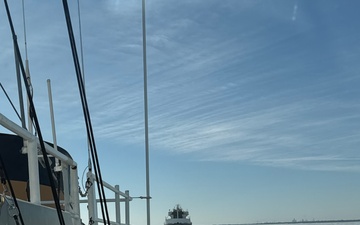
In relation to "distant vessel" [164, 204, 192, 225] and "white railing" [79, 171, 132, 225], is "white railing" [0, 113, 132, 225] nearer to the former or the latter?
"white railing" [79, 171, 132, 225]

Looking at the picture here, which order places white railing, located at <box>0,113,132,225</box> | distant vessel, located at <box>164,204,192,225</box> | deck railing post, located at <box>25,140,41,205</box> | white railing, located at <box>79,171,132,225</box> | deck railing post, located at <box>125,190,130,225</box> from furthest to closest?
distant vessel, located at <box>164,204,192,225</box> < deck railing post, located at <box>125,190,130,225</box> < white railing, located at <box>79,171,132,225</box> < deck railing post, located at <box>25,140,41,205</box> < white railing, located at <box>0,113,132,225</box>

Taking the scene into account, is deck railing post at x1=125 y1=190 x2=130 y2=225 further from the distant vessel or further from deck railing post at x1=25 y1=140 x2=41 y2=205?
the distant vessel

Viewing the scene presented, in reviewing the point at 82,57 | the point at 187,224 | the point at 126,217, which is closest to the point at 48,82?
the point at 82,57

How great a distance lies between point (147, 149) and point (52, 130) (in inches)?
46.0

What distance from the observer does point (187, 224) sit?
64000 millimetres

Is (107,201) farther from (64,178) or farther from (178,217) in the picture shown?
(178,217)

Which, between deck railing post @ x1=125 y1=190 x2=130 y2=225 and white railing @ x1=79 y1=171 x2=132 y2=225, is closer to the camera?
white railing @ x1=79 y1=171 x2=132 y2=225

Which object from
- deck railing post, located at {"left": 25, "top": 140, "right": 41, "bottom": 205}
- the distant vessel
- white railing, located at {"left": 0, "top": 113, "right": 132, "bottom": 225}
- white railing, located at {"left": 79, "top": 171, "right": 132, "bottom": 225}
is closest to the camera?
white railing, located at {"left": 0, "top": 113, "right": 132, "bottom": 225}

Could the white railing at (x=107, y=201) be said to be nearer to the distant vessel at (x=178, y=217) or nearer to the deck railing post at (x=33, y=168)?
the deck railing post at (x=33, y=168)

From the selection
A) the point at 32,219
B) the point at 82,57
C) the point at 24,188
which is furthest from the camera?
the point at 24,188

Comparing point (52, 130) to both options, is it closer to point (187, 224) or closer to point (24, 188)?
point (24, 188)

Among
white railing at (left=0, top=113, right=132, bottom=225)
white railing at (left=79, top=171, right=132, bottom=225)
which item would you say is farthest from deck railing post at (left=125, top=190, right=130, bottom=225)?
white railing at (left=0, top=113, right=132, bottom=225)

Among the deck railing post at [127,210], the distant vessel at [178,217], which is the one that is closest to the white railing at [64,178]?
the deck railing post at [127,210]

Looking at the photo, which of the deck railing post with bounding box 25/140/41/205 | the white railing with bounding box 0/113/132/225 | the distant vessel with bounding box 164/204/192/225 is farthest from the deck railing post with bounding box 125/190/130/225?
the distant vessel with bounding box 164/204/192/225
